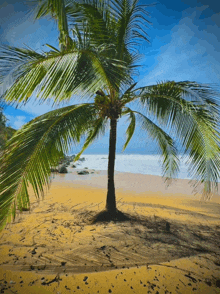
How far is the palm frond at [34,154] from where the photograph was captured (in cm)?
162

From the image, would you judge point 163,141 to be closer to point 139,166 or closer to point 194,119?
point 194,119

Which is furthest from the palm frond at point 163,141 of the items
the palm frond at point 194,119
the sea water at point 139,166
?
the palm frond at point 194,119

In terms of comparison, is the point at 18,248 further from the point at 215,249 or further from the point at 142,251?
the point at 215,249

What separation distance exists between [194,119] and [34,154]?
7.61 feet

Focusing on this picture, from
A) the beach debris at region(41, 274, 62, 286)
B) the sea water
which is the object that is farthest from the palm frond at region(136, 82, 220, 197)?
the beach debris at region(41, 274, 62, 286)

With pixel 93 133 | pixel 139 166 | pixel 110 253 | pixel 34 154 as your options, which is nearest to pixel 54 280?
pixel 110 253

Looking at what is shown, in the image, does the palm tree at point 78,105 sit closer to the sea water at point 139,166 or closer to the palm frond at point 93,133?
the palm frond at point 93,133

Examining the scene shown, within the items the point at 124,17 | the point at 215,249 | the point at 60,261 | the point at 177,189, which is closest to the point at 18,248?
the point at 60,261

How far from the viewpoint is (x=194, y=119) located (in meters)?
2.34

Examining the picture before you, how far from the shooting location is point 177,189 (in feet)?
24.1

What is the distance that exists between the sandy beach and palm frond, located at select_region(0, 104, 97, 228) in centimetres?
91

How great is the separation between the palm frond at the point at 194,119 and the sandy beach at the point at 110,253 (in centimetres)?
115

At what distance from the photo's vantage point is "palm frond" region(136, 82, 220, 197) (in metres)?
2.07

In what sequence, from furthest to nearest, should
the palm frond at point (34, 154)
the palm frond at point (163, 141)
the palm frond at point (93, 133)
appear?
the palm frond at point (93, 133)
the palm frond at point (163, 141)
the palm frond at point (34, 154)
